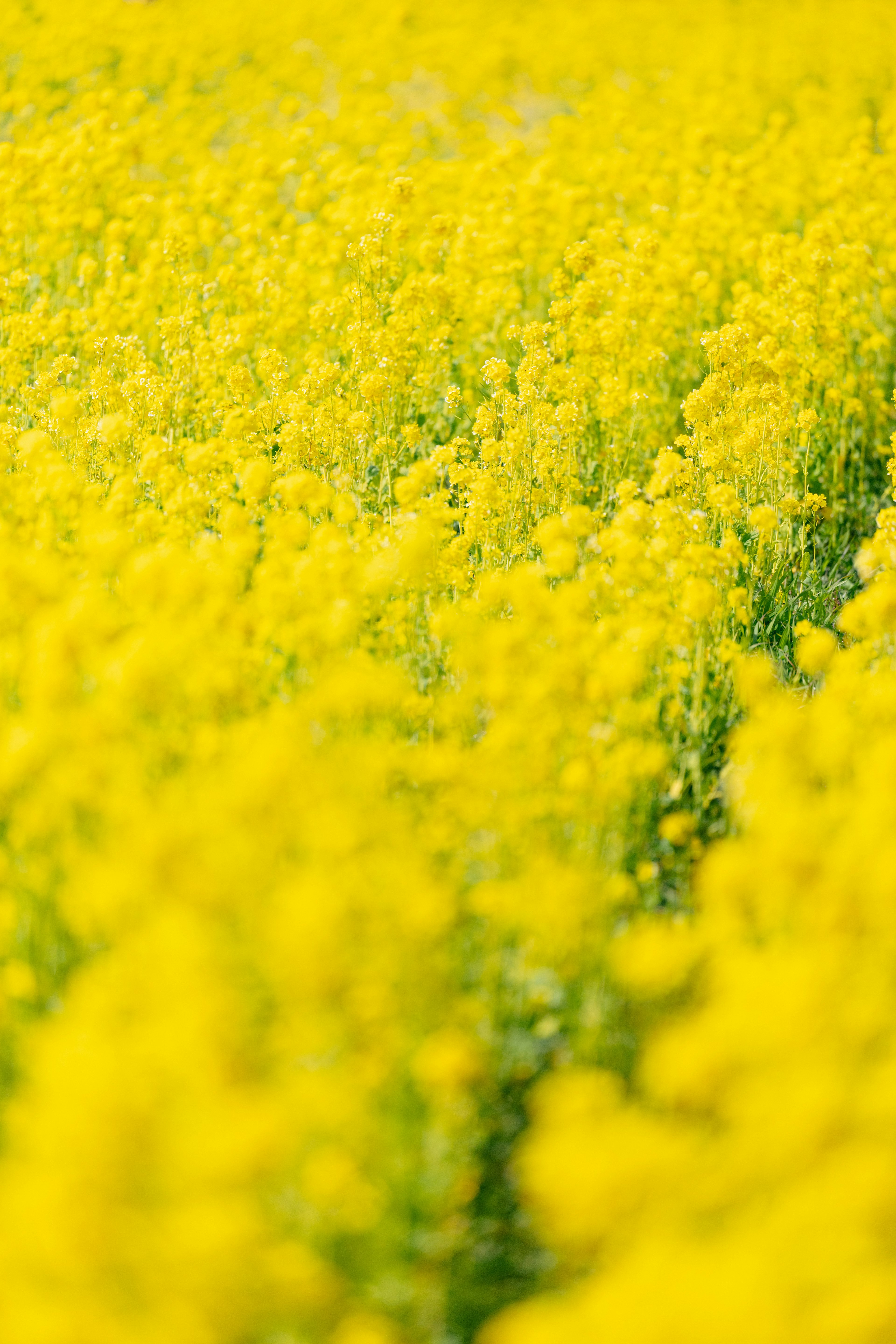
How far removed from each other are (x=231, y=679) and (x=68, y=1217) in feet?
5.64

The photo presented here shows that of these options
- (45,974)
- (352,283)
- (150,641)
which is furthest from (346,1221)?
(352,283)

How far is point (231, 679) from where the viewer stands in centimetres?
330

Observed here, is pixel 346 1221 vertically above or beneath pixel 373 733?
beneath

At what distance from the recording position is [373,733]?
3.68 m

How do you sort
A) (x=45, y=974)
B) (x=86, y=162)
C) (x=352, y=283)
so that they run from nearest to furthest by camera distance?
1. (x=45, y=974)
2. (x=352, y=283)
3. (x=86, y=162)

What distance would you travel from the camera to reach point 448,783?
3453 millimetres

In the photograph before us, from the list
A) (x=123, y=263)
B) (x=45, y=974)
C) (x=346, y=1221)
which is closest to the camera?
(x=346, y=1221)

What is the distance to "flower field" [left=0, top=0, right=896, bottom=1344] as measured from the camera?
195cm

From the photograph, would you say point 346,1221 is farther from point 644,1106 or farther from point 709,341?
point 709,341

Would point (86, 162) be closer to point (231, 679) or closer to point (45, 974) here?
point (231, 679)

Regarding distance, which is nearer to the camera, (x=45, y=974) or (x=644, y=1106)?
(x=644, y=1106)

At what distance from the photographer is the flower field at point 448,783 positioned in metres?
1.95

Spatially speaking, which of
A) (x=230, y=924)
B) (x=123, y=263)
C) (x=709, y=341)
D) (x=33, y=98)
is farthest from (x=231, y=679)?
(x=33, y=98)

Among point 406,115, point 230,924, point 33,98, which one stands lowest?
point 230,924
